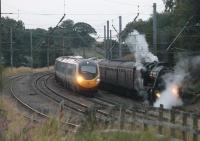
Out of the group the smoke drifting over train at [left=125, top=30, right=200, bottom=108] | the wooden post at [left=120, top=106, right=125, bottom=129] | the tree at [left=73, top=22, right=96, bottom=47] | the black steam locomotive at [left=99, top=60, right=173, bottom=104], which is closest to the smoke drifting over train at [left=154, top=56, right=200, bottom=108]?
the smoke drifting over train at [left=125, top=30, right=200, bottom=108]

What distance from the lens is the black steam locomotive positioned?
32531 millimetres

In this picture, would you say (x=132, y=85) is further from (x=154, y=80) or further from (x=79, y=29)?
(x=79, y=29)

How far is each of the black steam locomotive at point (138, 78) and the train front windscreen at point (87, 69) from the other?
5.33 feet

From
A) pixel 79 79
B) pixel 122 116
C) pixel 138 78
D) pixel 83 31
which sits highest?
pixel 83 31

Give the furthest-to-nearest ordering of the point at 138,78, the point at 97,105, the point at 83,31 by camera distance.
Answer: the point at 83,31, the point at 138,78, the point at 97,105

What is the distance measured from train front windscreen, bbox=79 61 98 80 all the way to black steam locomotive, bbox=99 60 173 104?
1625 mm

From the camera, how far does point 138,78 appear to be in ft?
115

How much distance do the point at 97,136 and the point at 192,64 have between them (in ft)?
70.4

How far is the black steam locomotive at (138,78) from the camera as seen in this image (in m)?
32.5

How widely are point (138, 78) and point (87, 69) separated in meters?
7.09

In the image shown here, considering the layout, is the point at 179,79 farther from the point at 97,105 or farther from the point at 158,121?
the point at 158,121

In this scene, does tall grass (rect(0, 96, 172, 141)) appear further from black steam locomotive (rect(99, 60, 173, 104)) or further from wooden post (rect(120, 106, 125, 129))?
black steam locomotive (rect(99, 60, 173, 104))

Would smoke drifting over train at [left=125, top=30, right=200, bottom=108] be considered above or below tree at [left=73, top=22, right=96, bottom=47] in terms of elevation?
below

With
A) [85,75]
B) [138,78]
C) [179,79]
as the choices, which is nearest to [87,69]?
[85,75]
